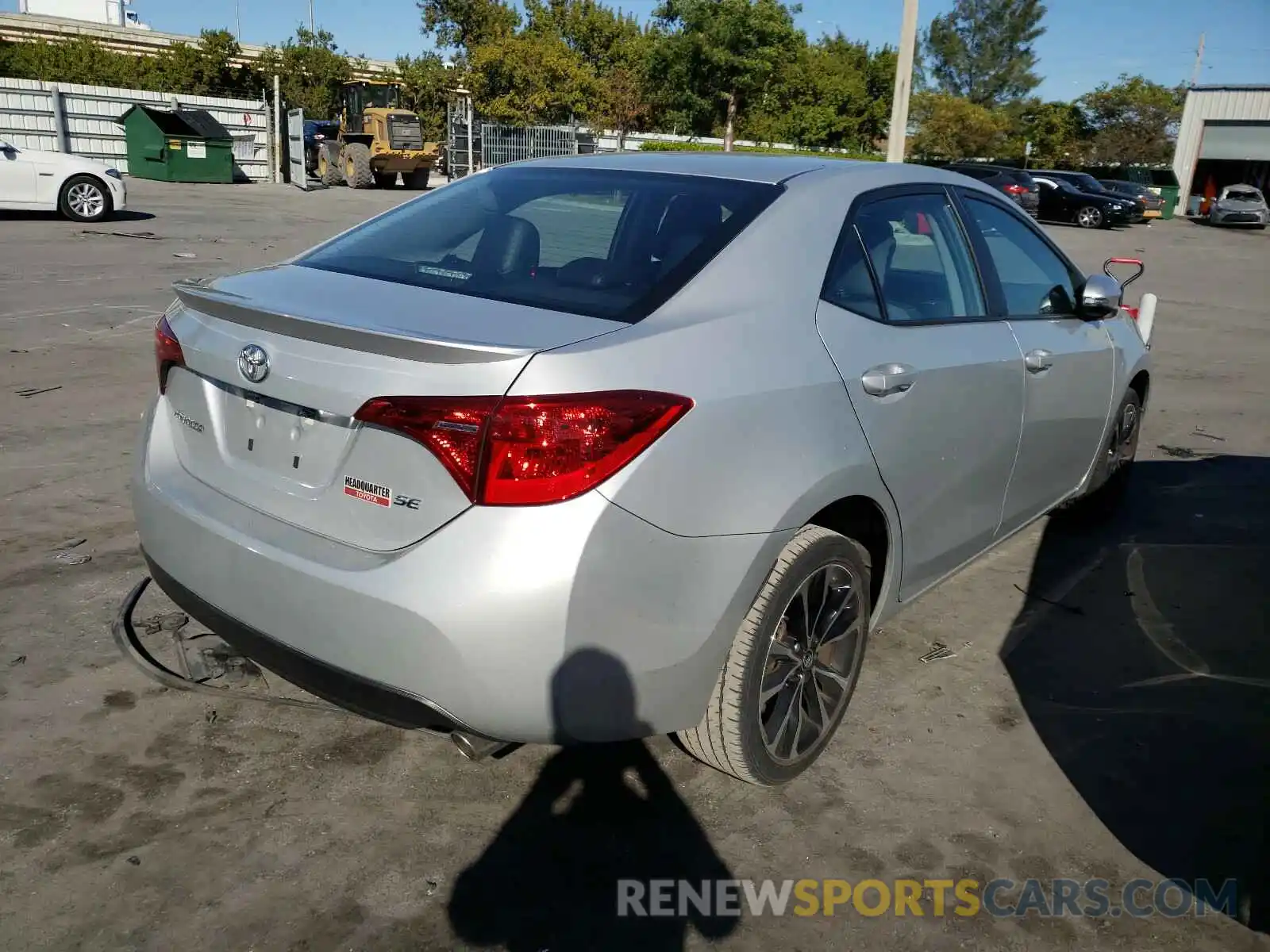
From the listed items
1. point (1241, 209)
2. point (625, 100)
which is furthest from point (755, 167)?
point (625, 100)

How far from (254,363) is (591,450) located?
88cm

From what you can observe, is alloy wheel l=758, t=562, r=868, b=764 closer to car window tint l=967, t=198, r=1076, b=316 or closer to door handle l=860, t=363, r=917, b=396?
door handle l=860, t=363, r=917, b=396

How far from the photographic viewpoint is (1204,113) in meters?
48.4

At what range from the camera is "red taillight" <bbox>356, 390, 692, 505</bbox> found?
2176 mm

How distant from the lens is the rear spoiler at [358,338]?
87.1 inches

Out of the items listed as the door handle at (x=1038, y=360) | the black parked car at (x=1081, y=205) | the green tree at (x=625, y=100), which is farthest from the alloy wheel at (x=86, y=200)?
the green tree at (x=625, y=100)

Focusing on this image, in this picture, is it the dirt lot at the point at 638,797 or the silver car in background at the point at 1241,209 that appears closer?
the dirt lot at the point at 638,797

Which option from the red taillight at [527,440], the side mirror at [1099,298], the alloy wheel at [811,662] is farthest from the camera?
the side mirror at [1099,298]

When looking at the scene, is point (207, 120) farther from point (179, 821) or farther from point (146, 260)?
point (179, 821)

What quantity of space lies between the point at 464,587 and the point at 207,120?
94.8 feet

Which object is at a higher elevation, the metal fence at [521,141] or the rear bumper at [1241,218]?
the metal fence at [521,141]

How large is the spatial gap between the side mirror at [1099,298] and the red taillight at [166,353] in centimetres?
329

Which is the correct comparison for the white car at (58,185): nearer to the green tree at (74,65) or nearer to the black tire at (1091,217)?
the black tire at (1091,217)

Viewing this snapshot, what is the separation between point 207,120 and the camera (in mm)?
27359
